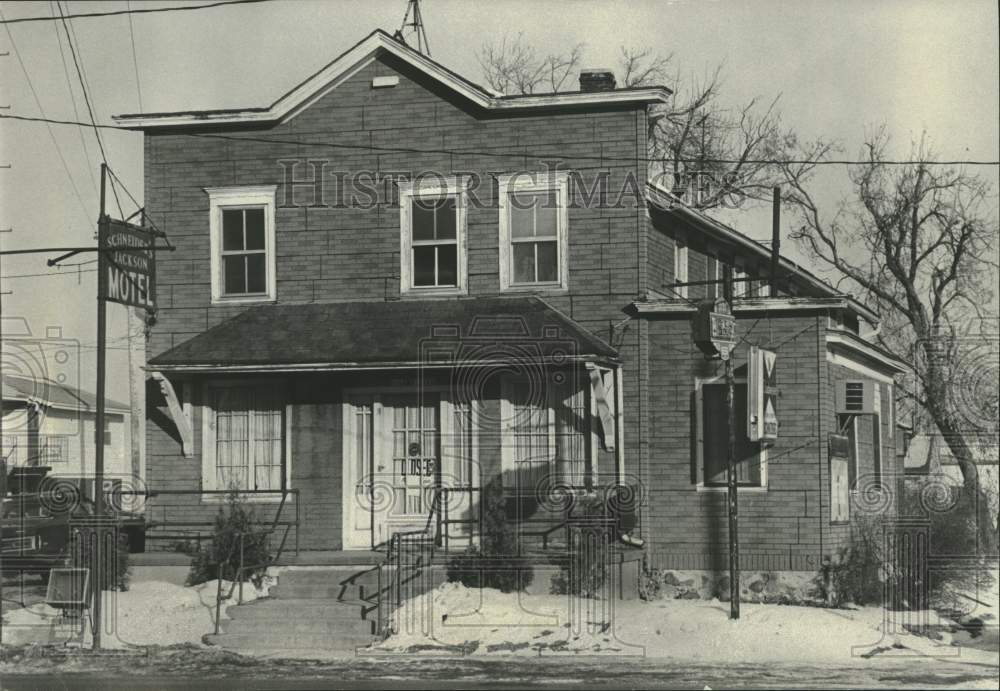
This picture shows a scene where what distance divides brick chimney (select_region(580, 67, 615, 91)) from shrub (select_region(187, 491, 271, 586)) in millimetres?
8150

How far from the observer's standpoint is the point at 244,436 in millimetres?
18469

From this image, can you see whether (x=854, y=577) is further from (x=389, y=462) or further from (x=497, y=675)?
(x=389, y=462)

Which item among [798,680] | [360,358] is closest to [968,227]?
[360,358]

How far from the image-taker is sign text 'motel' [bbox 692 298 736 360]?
50.5ft

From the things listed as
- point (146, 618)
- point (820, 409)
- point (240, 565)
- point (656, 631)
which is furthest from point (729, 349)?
point (146, 618)

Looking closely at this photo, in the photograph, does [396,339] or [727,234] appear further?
[727,234]

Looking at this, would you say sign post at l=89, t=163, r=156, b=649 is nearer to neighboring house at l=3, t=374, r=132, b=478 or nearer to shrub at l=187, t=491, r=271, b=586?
shrub at l=187, t=491, r=271, b=586

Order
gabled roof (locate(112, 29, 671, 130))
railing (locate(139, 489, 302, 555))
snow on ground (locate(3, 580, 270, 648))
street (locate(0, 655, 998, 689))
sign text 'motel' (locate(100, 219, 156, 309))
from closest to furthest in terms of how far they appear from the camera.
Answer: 1. street (locate(0, 655, 998, 689))
2. snow on ground (locate(3, 580, 270, 648))
3. sign text 'motel' (locate(100, 219, 156, 309))
4. gabled roof (locate(112, 29, 671, 130))
5. railing (locate(139, 489, 302, 555))

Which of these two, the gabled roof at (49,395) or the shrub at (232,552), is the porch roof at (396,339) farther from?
the gabled roof at (49,395)

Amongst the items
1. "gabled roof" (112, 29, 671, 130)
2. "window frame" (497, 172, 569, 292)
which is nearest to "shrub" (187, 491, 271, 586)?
"window frame" (497, 172, 569, 292)

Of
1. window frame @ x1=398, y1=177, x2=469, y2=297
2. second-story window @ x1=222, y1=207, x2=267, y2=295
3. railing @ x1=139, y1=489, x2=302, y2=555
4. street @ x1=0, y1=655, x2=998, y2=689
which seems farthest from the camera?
second-story window @ x1=222, y1=207, x2=267, y2=295

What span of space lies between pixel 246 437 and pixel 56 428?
60.4 ft

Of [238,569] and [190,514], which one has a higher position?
[190,514]

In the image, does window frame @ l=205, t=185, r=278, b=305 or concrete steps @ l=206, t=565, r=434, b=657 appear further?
window frame @ l=205, t=185, r=278, b=305
